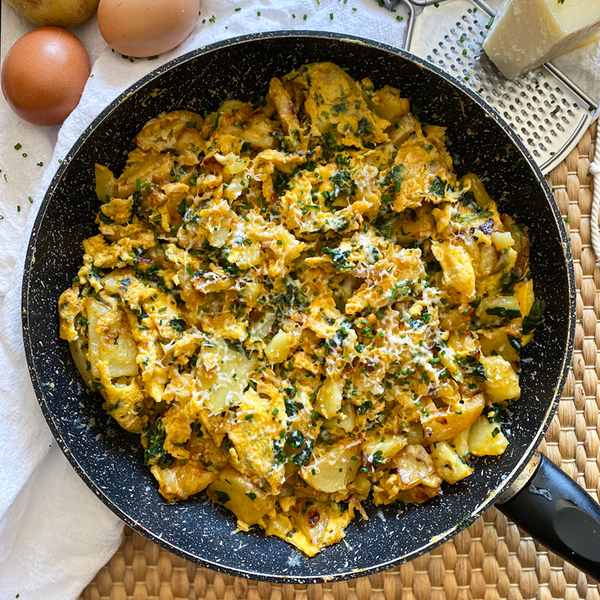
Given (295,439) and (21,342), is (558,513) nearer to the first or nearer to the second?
(295,439)

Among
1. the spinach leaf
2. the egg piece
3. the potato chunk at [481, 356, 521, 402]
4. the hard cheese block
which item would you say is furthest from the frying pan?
the spinach leaf

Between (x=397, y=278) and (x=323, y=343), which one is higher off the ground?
(x=397, y=278)

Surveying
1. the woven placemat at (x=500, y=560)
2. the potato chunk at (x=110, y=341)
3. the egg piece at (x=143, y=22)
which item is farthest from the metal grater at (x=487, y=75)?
the potato chunk at (x=110, y=341)

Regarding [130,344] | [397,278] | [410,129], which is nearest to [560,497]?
[397,278]

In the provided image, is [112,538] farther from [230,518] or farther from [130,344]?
[130,344]

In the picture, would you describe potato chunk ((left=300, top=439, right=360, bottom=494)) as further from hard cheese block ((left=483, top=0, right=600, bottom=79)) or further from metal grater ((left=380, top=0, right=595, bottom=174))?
hard cheese block ((left=483, top=0, right=600, bottom=79))

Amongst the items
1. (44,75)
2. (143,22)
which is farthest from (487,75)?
(44,75)
